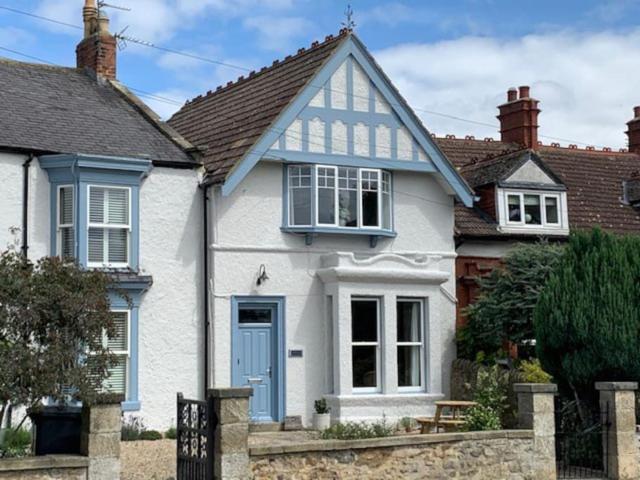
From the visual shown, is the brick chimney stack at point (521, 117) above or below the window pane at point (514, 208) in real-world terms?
above

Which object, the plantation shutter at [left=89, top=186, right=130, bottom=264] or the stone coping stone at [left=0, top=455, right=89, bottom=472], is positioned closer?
the stone coping stone at [left=0, top=455, right=89, bottom=472]

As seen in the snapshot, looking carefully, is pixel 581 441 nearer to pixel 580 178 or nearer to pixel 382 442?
pixel 382 442

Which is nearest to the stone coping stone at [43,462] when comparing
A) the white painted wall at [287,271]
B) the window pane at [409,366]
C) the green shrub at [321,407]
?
the white painted wall at [287,271]

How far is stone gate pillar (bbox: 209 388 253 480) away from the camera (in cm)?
1464

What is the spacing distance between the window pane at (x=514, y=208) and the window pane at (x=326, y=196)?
20.7 ft

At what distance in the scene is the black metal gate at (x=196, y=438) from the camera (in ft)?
48.6

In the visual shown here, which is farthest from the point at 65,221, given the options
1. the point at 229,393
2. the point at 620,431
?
the point at 620,431

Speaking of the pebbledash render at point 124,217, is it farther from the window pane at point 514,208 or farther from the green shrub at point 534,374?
the window pane at point 514,208

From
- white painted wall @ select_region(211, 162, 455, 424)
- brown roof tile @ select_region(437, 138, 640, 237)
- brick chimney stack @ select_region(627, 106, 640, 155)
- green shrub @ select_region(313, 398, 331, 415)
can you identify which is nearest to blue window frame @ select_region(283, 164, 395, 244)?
white painted wall @ select_region(211, 162, 455, 424)

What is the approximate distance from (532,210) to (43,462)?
732 inches

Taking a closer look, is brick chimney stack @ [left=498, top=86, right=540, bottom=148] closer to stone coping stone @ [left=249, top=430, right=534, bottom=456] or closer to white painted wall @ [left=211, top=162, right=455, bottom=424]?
→ white painted wall @ [left=211, top=162, right=455, bottom=424]

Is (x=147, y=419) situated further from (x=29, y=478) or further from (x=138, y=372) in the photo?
(x=29, y=478)

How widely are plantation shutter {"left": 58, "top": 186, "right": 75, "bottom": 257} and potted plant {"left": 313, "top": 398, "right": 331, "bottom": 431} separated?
21.3ft

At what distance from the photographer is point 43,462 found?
44.2 ft
